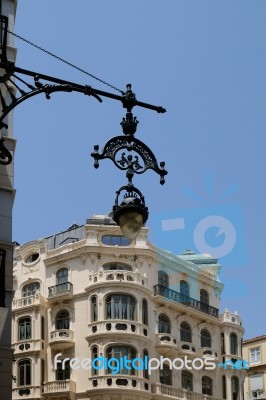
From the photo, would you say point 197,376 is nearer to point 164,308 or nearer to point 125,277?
point 164,308

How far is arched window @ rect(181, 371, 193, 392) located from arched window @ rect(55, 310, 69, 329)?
303 inches

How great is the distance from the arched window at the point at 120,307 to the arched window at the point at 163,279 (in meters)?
4.00

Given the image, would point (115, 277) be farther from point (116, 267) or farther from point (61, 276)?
point (61, 276)

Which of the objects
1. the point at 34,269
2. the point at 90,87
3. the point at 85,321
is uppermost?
the point at 34,269

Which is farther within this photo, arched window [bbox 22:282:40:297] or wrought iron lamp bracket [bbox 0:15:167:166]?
arched window [bbox 22:282:40:297]

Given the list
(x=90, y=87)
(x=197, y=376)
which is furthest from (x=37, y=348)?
(x=90, y=87)

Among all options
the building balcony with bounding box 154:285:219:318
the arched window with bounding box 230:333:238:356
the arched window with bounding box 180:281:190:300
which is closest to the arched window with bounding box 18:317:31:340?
the building balcony with bounding box 154:285:219:318

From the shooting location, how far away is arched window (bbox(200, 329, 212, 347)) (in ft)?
180

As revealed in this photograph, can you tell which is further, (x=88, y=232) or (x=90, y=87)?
(x=88, y=232)

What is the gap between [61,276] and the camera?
53.0 meters

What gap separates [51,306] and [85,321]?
9.38 ft

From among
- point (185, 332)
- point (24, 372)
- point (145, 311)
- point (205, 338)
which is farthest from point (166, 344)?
point (24, 372)

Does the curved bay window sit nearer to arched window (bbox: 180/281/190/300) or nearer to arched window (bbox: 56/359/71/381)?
arched window (bbox: 180/281/190/300)

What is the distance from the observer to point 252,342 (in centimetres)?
6588
